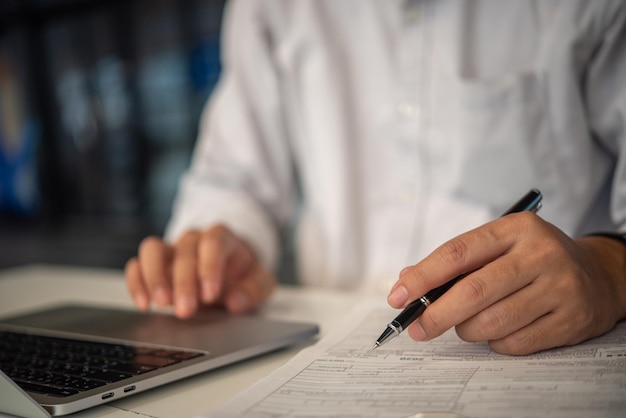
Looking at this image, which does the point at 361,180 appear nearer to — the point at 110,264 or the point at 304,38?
the point at 304,38

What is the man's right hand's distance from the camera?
79 centimetres

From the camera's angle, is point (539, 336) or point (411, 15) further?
point (411, 15)

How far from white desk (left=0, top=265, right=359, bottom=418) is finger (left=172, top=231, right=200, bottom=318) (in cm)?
13

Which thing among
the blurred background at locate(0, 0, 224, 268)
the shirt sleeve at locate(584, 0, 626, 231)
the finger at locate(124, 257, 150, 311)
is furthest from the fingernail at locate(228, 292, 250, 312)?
the blurred background at locate(0, 0, 224, 268)

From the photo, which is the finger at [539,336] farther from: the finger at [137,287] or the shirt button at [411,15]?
the shirt button at [411,15]

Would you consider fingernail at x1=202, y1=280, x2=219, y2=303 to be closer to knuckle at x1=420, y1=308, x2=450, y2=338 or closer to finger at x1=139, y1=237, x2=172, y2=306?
finger at x1=139, y1=237, x2=172, y2=306

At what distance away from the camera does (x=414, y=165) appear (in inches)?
41.4

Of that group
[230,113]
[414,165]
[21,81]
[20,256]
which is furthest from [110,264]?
[414,165]

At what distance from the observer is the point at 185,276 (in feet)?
2.58

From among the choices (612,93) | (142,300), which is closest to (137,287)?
(142,300)

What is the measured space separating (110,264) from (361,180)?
3113 mm

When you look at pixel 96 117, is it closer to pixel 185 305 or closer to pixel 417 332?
pixel 185 305

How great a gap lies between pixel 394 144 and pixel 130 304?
0.50 meters

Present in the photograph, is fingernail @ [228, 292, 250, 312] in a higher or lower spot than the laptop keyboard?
higher
